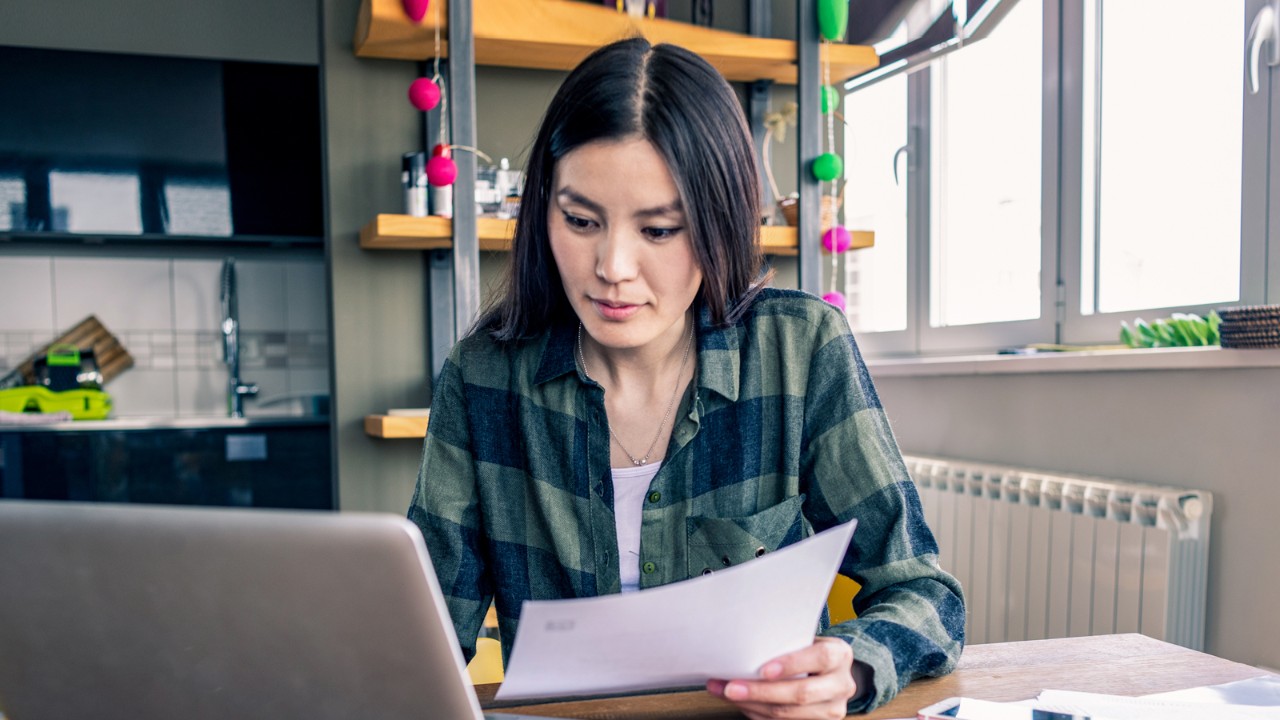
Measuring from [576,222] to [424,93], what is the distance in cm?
141

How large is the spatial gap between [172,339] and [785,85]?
8.21ft

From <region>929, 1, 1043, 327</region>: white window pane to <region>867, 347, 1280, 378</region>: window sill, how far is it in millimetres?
279

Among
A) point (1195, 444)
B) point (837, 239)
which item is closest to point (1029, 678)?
point (1195, 444)

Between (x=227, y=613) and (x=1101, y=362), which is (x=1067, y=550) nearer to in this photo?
(x=1101, y=362)

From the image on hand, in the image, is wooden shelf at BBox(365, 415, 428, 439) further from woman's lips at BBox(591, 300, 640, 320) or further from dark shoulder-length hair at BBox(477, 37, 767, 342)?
woman's lips at BBox(591, 300, 640, 320)

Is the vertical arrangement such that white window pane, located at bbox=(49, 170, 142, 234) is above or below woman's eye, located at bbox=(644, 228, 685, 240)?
above

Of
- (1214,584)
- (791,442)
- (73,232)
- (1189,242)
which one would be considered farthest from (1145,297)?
(73,232)

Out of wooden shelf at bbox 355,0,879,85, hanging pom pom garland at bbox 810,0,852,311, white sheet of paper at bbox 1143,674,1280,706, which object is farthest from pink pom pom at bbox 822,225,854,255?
white sheet of paper at bbox 1143,674,1280,706

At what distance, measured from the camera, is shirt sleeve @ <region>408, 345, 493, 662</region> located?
1.07 m

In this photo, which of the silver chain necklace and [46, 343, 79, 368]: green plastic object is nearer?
the silver chain necklace

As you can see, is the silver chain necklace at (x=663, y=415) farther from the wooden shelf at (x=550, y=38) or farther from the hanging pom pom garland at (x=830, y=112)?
the wooden shelf at (x=550, y=38)

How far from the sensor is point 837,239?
8.23 feet

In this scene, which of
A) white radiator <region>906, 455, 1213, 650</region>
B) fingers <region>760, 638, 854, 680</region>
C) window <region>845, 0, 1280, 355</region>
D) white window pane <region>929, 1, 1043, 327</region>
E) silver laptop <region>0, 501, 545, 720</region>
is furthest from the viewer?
white window pane <region>929, 1, 1043, 327</region>

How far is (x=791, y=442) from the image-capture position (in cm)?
111
